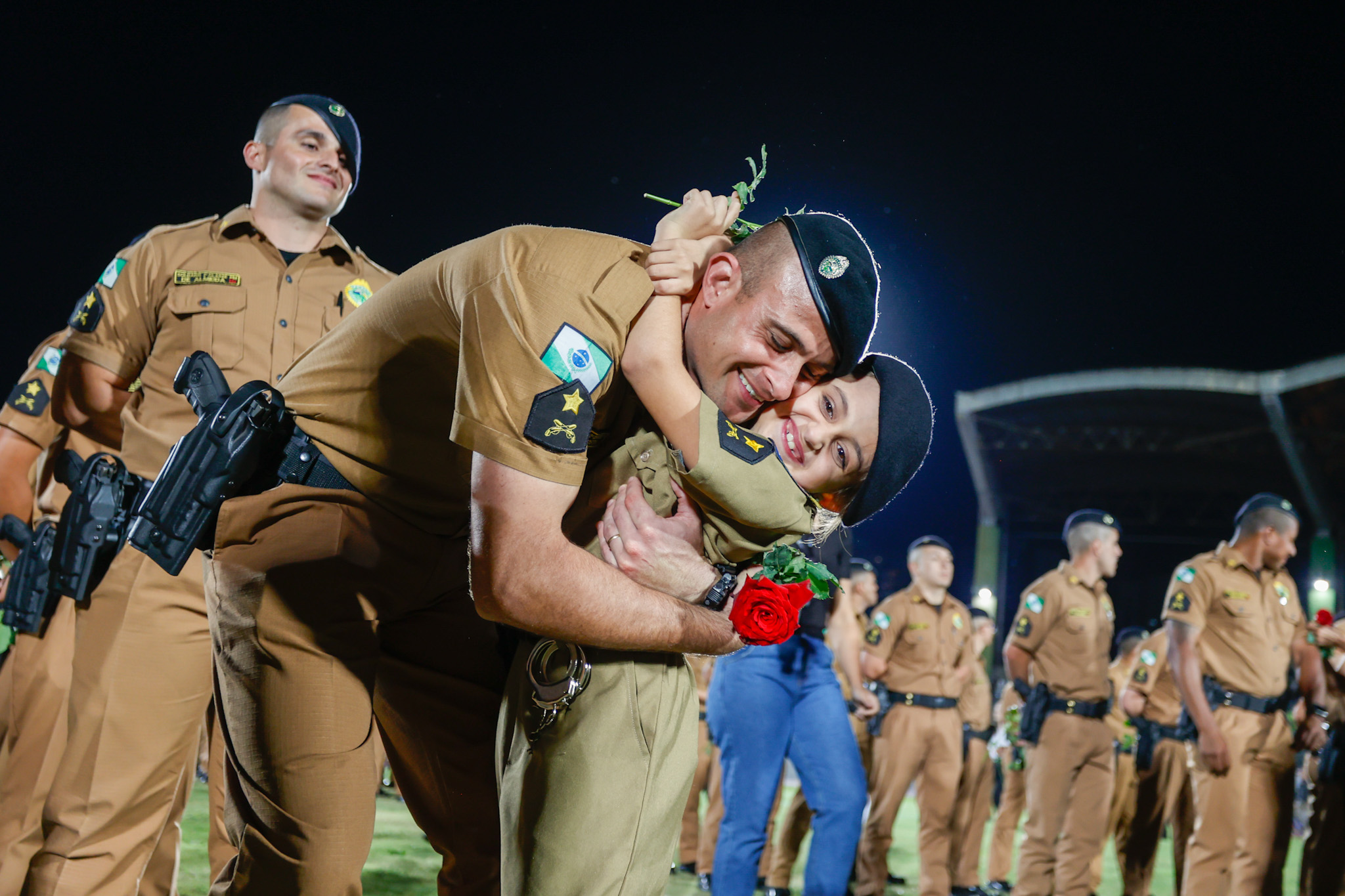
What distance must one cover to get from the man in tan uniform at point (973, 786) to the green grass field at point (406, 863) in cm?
Result: 38

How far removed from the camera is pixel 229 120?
9398 millimetres

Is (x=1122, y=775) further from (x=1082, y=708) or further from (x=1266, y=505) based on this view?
(x=1266, y=505)

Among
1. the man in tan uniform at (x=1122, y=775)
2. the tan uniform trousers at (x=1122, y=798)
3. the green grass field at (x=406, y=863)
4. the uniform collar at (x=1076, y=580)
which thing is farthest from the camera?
the tan uniform trousers at (x=1122, y=798)

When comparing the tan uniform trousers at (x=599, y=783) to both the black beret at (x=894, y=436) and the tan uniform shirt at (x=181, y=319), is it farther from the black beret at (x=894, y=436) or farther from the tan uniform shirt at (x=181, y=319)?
the tan uniform shirt at (x=181, y=319)

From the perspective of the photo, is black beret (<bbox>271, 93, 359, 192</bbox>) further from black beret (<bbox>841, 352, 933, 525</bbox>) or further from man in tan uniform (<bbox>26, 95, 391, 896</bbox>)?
black beret (<bbox>841, 352, 933, 525</bbox>)

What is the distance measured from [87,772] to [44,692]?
1721 mm

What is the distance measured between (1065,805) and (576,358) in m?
6.10

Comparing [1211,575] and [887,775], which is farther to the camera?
[887,775]

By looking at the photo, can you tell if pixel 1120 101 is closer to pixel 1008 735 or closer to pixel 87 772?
pixel 1008 735

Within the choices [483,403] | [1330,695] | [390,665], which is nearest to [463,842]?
[390,665]

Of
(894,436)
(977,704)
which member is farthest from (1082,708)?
(894,436)

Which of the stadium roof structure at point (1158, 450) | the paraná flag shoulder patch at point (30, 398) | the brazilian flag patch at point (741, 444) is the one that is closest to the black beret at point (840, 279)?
the brazilian flag patch at point (741, 444)

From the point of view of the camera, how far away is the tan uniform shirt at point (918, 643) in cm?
752

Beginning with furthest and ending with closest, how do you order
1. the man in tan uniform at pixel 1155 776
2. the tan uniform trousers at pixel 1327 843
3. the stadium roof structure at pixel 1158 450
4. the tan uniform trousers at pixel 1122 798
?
the stadium roof structure at pixel 1158 450 < the tan uniform trousers at pixel 1122 798 < the man in tan uniform at pixel 1155 776 < the tan uniform trousers at pixel 1327 843
